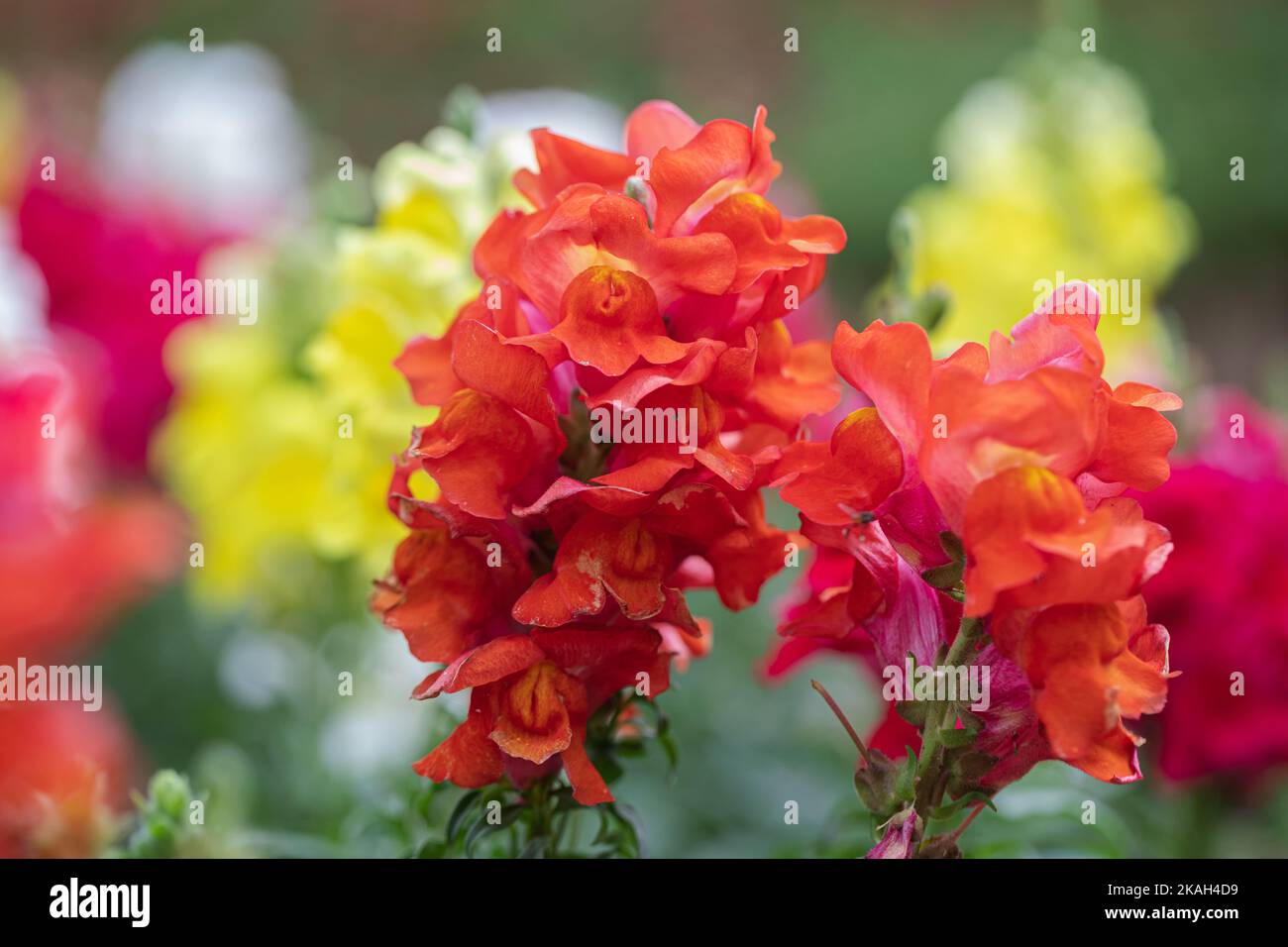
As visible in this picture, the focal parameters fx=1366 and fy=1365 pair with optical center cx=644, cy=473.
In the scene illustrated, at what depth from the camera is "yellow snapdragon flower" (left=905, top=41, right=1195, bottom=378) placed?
1.29m

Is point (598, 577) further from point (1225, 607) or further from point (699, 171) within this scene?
point (1225, 607)

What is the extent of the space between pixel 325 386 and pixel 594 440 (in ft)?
1.55

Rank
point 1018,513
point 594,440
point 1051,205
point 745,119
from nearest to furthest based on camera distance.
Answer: point 1018,513 → point 594,440 → point 1051,205 → point 745,119

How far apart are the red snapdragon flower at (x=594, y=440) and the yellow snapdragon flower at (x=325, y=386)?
0.67ft

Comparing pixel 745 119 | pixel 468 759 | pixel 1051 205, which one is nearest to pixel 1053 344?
pixel 468 759

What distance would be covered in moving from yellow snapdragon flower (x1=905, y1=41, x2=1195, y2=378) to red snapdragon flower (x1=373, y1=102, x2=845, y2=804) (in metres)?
0.74

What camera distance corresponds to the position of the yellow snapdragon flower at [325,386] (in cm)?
79

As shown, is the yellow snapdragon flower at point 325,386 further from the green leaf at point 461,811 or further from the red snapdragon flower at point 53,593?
the green leaf at point 461,811

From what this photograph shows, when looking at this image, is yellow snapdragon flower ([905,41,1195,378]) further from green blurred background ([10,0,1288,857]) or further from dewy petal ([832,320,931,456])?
dewy petal ([832,320,931,456])

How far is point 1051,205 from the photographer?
1347 mm

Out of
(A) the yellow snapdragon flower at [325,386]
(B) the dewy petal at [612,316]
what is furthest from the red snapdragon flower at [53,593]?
(B) the dewy petal at [612,316]

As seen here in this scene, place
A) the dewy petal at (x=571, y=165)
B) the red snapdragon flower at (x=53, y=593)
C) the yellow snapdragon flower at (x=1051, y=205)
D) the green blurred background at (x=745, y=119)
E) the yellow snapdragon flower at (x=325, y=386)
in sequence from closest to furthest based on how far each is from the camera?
the dewy petal at (x=571, y=165) < the red snapdragon flower at (x=53, y=593) < the yellow snapdragon flower at (x=325, y=386) < the green blurred background at (x=745, y=119) < the yellow snapdragon flower at (x=1051, y=205)

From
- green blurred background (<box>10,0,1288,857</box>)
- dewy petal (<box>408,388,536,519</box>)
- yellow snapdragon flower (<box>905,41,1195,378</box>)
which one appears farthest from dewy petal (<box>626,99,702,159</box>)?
yellow snapdragon flower (<box>905,41,1195,378</box>)
